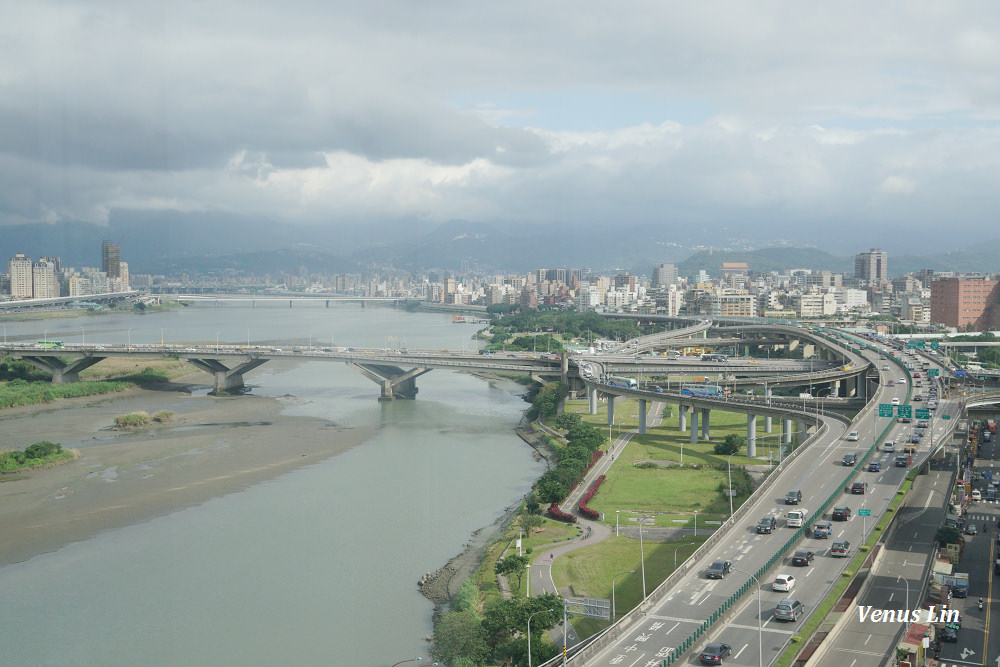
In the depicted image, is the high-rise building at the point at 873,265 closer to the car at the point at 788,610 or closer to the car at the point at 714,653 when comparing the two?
the car at the point at 788,610

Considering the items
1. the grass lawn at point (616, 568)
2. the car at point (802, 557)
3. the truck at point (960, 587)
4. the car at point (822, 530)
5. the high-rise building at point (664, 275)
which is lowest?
the grass lawn at point (616, 568)

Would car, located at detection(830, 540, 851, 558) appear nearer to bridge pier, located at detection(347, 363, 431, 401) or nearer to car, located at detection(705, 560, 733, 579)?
car, located at detection(705, 560, 733, 579)

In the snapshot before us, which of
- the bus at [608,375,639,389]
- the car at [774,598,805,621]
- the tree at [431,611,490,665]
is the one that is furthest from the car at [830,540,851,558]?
the bus at [608,375,639,389]

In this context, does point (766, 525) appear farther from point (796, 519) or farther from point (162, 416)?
point (162, 416)

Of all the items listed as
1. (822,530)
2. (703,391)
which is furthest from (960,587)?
(703,391)

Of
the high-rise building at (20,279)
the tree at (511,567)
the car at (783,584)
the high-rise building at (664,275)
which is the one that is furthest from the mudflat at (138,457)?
the high-rise building at (664,275)

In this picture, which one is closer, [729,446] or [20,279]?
[729,446]
